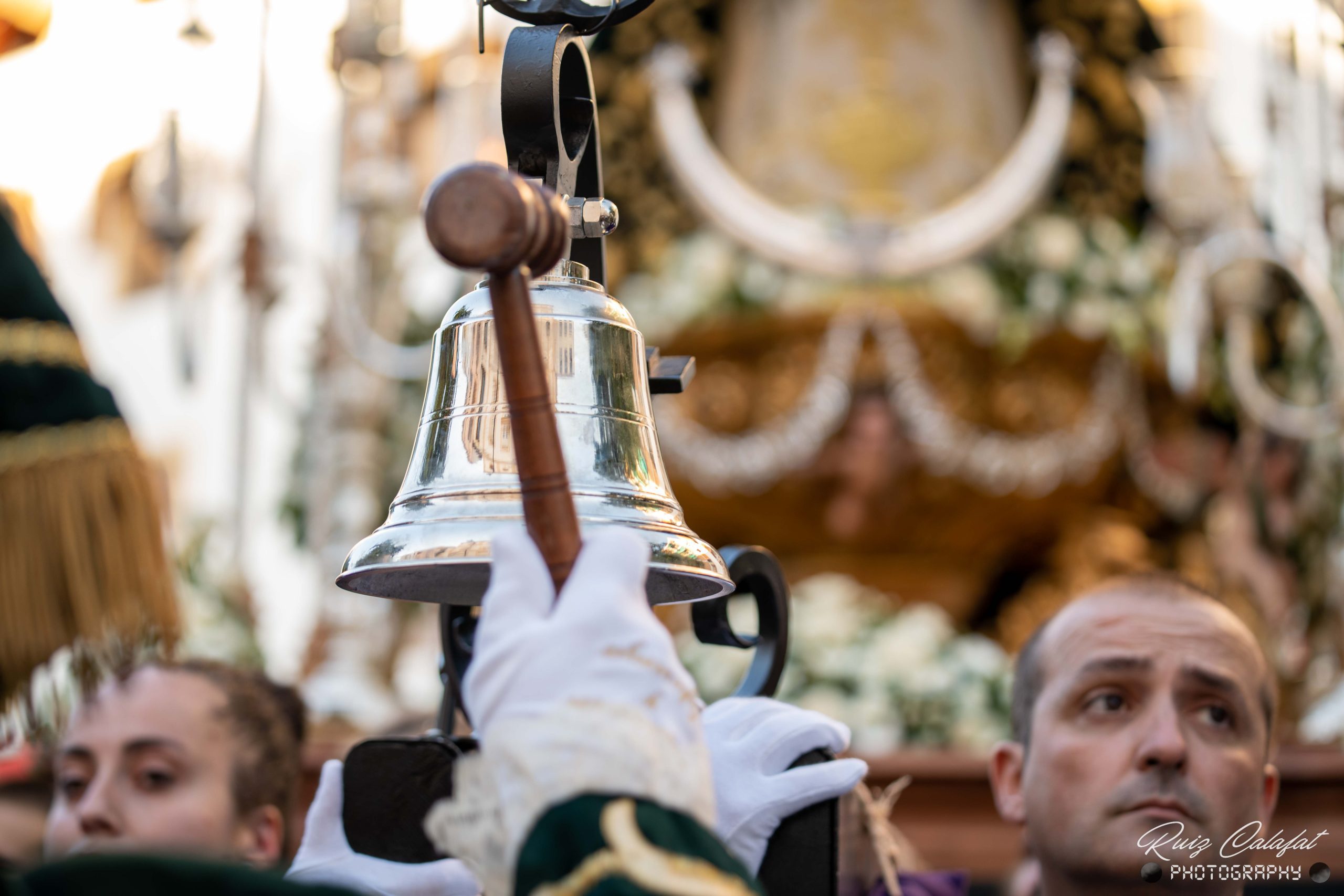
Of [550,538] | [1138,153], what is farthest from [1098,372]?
[550,538]

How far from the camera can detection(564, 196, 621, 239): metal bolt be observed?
1386 mm

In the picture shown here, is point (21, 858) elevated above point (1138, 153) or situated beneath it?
situated beneath

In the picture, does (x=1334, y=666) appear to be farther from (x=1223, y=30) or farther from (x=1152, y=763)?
(x=1152, y=763)

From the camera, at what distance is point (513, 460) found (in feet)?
4.32

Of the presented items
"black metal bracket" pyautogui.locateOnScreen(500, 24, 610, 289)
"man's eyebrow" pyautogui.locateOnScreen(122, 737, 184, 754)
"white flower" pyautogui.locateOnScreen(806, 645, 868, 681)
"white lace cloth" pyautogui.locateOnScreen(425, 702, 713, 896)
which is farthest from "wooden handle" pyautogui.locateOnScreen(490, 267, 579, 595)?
"white flower" pyautogui.locateOnScreen(806, 645, 868, 681)

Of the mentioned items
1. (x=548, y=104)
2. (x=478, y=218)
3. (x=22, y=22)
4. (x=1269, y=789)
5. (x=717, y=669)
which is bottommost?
(x=717, y=669)

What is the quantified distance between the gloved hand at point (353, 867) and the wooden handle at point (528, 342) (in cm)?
52

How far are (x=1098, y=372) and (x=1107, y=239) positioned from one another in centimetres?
46

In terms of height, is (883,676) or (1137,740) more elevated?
(1137,740)

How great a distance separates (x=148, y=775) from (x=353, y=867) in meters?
0.66

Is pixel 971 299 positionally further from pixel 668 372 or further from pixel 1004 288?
pixel 668 372

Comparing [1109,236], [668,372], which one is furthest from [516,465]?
[1109,236]

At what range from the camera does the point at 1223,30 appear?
504 cm

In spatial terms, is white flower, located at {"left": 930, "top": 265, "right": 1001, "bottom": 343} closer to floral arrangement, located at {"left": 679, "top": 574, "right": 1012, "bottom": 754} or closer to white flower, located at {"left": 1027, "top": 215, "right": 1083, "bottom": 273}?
white flower, located at {"left": 1027, "top": 215, "right": 1083, "bottom": 273}
